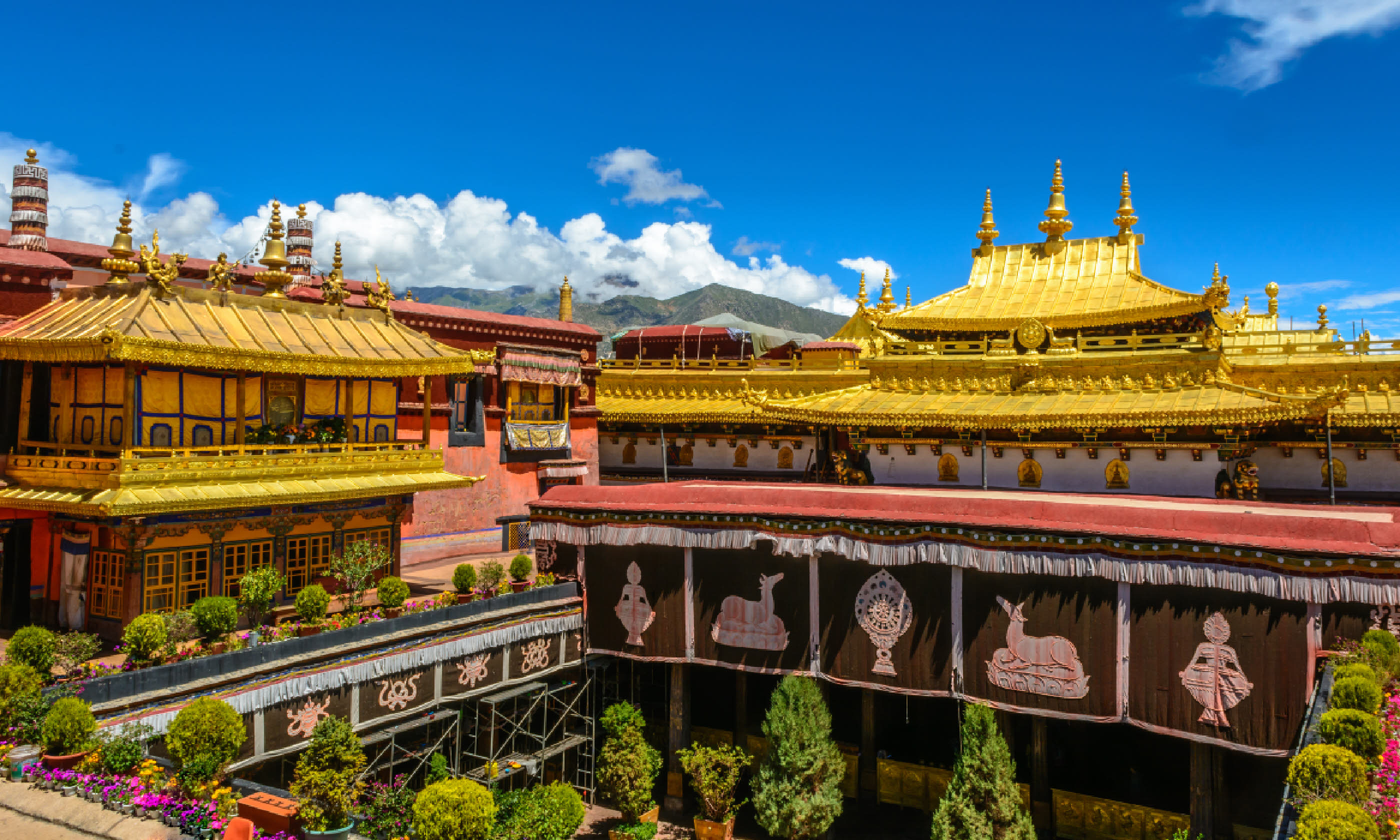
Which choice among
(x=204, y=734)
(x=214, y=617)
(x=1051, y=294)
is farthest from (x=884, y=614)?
(x=1051, y=294)

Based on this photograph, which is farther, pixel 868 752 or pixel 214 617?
pixel 868 752

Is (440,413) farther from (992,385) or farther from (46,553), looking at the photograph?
(992,385)

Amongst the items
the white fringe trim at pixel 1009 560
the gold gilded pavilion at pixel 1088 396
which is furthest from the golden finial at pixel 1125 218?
the white fringe trim at pixel 1009 560

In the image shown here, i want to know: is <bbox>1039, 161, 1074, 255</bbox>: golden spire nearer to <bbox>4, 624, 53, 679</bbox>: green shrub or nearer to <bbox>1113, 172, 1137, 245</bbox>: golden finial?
<bbox>1113, 172, 1137, 245</bbox>: golden finial

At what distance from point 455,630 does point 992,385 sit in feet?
52.6

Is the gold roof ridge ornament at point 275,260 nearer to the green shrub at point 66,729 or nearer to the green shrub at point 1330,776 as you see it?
the green shrub at point 66,729

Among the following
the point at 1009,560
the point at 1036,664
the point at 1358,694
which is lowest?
the point at 1036,664

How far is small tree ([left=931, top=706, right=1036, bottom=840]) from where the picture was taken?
14.7 meters

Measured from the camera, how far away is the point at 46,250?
2828 cm

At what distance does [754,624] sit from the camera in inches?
703

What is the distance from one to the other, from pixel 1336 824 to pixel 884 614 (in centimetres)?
869

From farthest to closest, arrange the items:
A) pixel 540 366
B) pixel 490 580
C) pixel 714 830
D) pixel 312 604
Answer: pixel 540 366 < pixel 490 580 < pixel 714 830 < pixel 312 604

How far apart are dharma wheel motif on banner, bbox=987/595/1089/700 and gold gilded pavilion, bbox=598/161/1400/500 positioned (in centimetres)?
897

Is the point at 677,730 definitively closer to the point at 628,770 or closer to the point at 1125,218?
the point at 628,770
